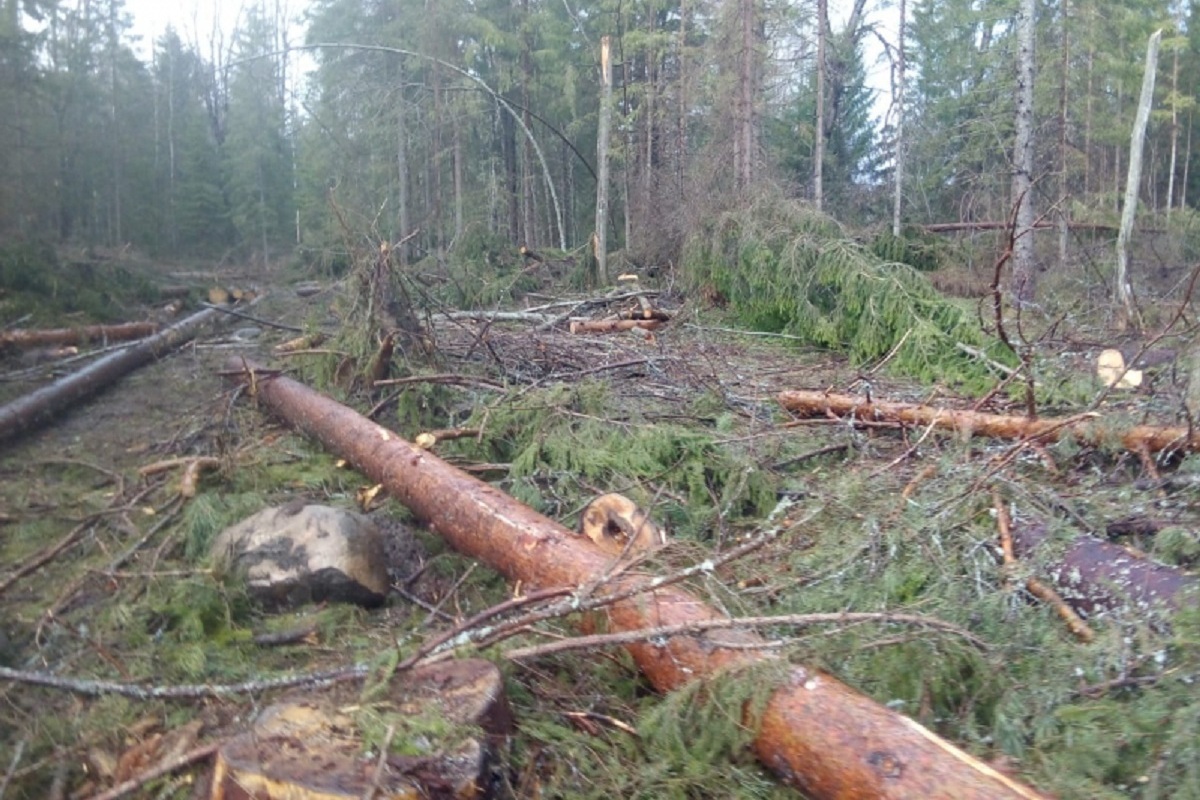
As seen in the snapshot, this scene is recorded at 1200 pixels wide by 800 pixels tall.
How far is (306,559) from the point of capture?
438 cm

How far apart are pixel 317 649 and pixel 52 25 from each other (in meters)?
26.0

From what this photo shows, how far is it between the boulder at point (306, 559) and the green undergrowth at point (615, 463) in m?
1.02

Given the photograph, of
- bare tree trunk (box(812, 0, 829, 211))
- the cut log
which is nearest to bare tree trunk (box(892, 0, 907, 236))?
bare tree trunk (box(812, 0, 829, 211))

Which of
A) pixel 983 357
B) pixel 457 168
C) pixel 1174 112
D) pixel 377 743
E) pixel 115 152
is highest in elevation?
pixel 1174 112

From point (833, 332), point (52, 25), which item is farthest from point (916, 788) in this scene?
point (52, 25)

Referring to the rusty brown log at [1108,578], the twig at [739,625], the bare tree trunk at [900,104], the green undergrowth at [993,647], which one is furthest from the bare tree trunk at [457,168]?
the twig at [739,625]

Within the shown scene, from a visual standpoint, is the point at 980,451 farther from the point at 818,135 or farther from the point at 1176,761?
the point at 818,135

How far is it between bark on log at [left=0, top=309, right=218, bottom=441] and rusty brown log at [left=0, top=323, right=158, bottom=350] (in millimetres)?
406

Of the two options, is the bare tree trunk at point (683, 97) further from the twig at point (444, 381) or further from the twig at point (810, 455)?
the twig at point (810, 455)

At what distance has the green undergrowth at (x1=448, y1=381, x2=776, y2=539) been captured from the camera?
511 centimetres

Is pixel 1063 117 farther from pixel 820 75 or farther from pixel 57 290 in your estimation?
pixel 57 290

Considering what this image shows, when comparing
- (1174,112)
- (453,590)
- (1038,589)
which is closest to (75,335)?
(453,590)

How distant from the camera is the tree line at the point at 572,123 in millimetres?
18609

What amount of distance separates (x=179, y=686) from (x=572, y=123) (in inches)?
904
